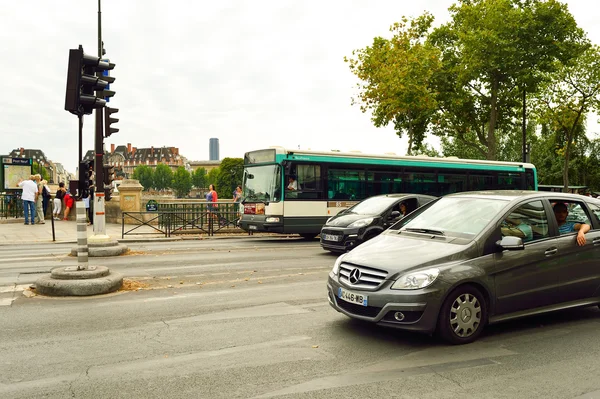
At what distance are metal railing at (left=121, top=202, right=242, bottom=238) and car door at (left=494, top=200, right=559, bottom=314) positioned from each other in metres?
15.9

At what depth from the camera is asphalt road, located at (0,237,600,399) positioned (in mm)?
4406

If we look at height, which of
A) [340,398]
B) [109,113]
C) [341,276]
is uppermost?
[109,113]

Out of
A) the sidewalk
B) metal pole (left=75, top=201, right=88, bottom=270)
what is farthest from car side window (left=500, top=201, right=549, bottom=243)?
the sidewalk

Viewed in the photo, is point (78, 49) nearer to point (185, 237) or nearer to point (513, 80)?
point (185, 237)

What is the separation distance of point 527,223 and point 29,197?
21909 millimetres

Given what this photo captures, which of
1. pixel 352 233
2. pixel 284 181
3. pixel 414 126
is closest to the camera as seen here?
pixel 352 233

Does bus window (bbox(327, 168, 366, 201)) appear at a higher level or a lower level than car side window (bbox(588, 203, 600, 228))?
higher

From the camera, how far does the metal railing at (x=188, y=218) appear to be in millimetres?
20875

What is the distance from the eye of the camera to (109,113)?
13648 mm

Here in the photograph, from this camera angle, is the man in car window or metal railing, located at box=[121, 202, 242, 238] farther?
metal railing, located at box=[121, 202, 242, 238]

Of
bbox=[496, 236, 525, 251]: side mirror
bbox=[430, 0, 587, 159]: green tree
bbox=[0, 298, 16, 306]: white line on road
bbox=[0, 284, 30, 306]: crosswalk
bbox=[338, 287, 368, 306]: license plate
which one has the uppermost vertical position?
bbox=[430, 0, 587, 159]: green tree

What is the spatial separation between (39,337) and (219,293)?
3049 millimetres

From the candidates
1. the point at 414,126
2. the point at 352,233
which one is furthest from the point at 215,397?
the point at 414,126

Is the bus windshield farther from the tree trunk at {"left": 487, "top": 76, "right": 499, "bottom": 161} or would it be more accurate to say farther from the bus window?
the tree trunk at {"left": 487, "top": 76, "right": 499, "bottom": 161}
